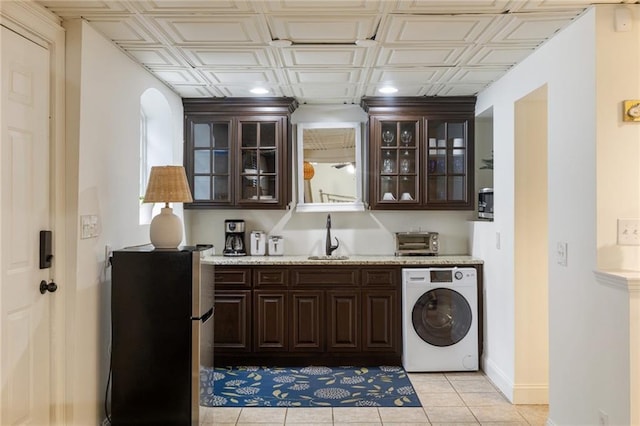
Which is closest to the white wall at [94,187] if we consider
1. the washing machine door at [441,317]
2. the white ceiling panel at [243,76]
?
the white ceiling panel at [243,76]

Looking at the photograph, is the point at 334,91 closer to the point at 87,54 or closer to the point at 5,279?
the point at 87,54

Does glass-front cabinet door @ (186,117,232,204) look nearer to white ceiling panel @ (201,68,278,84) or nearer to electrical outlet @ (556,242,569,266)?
white ceiling panel @ (201,68,278,84)

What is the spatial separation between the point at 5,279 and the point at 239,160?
2468 millimetres

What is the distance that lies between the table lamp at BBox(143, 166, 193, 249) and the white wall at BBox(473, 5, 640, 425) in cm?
230

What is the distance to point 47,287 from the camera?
7.82 ft

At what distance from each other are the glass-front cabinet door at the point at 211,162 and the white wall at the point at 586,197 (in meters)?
2.76

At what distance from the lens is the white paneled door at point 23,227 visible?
212 cm

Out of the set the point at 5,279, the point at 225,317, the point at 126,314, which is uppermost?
the point at 5,279

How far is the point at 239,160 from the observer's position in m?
4.34

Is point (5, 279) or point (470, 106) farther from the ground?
point (470, 106)

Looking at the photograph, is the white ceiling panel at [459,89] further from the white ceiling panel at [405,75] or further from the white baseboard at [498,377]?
the white baseboard at [498,377]

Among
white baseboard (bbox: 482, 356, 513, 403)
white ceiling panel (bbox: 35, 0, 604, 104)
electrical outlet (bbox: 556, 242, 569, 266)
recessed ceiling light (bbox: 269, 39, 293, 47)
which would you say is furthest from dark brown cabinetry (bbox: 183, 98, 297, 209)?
electrical outlet (bbox: 556, 242, 569, 266)

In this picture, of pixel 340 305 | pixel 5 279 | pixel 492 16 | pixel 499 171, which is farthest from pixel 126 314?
pixel 499 171

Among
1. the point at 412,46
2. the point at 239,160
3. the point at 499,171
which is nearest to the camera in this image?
the point at 412,46
